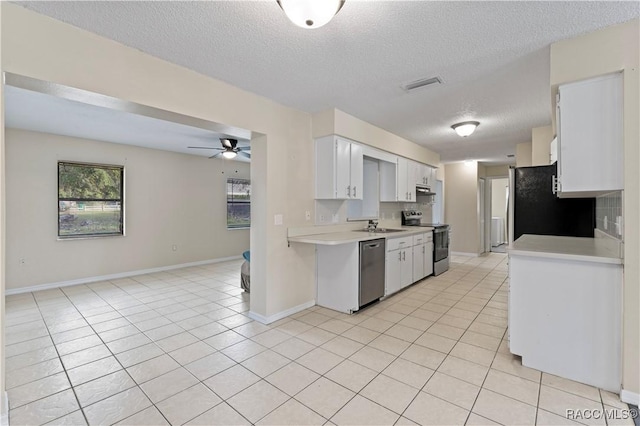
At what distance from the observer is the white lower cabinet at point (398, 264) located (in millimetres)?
4109

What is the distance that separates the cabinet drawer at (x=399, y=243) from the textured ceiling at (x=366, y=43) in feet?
6.16

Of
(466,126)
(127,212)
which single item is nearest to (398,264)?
(466,126)

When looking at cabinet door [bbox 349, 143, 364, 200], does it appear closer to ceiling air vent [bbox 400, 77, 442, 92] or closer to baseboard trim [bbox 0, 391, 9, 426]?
ceiling air vent [bbox 400, 77, 442, 92]

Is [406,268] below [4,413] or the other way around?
the other way around

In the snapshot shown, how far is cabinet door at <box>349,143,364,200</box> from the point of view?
13.4 ft

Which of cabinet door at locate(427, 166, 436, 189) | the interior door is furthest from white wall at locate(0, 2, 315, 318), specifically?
the interior door

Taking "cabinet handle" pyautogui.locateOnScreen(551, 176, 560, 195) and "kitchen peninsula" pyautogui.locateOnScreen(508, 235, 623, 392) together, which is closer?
"kitchen peninsula" pyautogui.locateOnScreen(508, 235, 623, 392)

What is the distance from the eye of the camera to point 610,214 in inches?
96.9

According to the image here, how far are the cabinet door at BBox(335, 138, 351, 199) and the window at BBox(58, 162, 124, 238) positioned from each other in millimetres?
4382

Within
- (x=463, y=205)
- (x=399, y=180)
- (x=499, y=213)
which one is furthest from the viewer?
(x=499, y=213)

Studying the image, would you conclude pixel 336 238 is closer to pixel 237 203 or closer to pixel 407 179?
pixel 407 179

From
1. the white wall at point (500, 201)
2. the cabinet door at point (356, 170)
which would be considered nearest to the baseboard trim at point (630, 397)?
the cabinet door at point (356, 170)

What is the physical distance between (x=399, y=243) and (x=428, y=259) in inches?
A: 51.5

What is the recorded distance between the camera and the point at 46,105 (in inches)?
139
